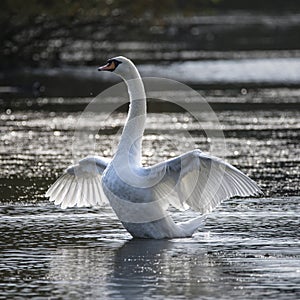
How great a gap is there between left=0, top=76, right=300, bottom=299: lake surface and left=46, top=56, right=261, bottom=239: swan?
6.8 inches

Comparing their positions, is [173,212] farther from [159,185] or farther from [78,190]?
[159,185]

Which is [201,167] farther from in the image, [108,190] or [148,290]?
[148,290]

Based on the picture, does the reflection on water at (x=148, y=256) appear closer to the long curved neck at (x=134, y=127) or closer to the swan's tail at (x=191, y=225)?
the swan's tail at (x=191, y=225)

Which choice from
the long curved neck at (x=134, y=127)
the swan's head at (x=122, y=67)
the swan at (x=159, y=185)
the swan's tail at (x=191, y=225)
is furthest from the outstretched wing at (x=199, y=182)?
the swan's head at (x=122, y=67)

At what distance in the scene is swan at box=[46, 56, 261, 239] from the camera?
35.1 ft

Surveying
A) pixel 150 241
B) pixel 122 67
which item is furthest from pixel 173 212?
pixel 122 67

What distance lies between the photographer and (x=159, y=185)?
10.9m

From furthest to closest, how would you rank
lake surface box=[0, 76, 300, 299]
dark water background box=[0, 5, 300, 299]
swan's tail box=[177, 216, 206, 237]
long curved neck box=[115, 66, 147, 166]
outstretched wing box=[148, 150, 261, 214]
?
swan's tail box=[177, 216, 206, 237]
long curved neck box=[115, 66, 147, 166]
outstretched wing box=[148, 150, 261, 214]
dark water background box=[0, 5, 300, 299]
lake surface box=[0, 76, 300, 299]

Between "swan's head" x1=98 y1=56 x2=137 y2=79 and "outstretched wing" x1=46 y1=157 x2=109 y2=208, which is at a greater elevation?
"swan's head" x1=98 y1=56 x2=137 y2=79

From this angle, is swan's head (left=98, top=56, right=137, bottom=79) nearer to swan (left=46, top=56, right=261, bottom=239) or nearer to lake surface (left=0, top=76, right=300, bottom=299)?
swan (left=46, top=56, right=261, bottom=239)

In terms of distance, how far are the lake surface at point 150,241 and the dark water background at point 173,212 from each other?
15mm

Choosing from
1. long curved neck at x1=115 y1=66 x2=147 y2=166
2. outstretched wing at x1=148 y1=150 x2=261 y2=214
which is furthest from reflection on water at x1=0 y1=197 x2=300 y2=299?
long curved neck at x1=115 y1=66 x2=147 y2=166

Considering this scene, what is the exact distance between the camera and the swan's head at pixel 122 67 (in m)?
11.7

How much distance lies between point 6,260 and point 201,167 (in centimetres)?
195
